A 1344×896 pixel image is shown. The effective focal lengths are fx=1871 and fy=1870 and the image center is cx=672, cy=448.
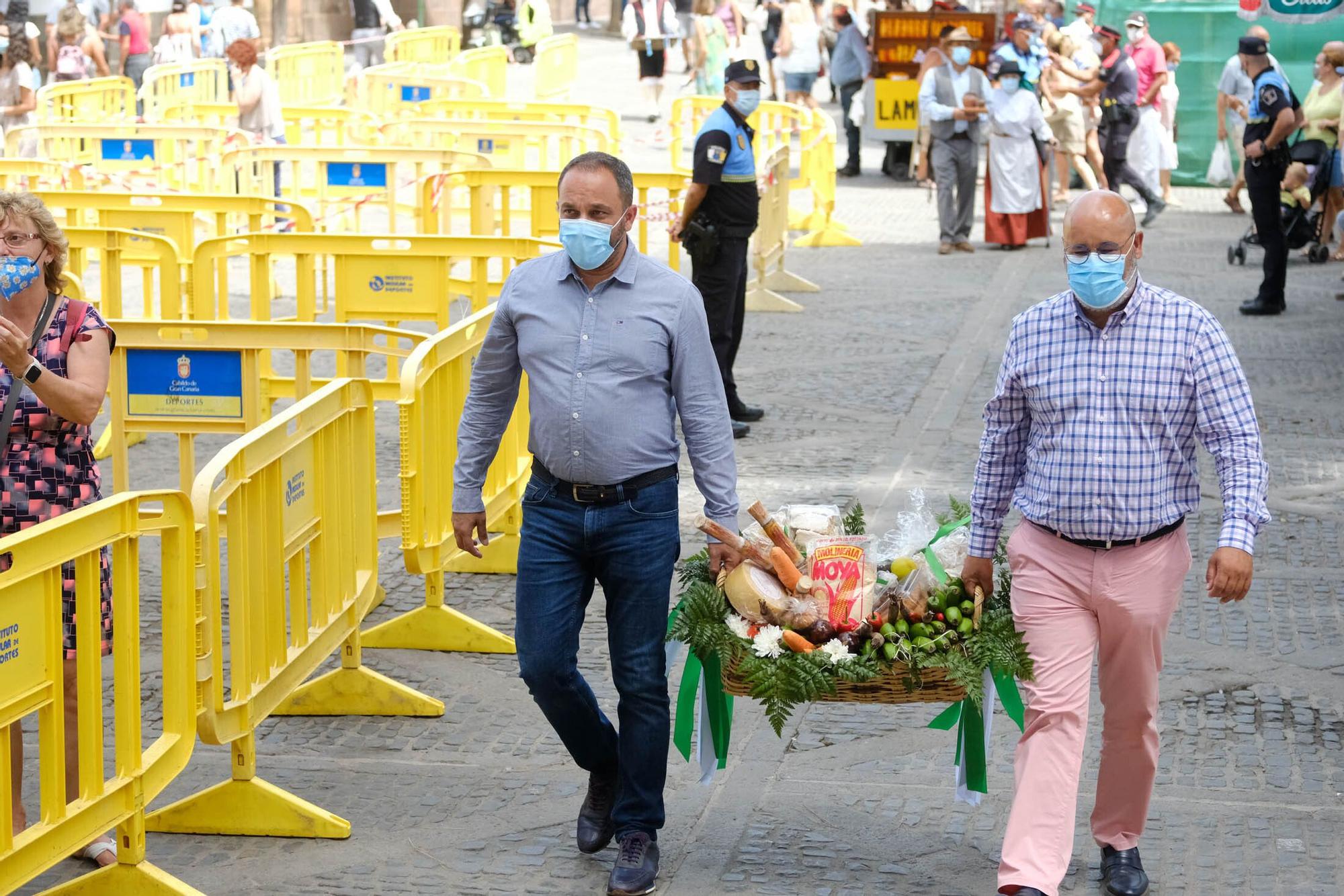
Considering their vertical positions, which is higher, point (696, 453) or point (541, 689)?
point (696, 453)

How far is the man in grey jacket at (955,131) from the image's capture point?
693 inches

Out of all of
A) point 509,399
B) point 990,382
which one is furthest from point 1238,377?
point 990,382

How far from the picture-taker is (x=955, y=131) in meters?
17.7

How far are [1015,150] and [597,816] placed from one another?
13448 millimetres

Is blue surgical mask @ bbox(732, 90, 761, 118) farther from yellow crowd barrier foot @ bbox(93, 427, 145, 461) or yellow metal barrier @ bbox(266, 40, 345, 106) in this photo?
yellow metal barrier @ bbox(266, 40, 345, 106)

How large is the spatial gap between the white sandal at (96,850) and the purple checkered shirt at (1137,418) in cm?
266

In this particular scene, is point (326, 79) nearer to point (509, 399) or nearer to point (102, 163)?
point (102, 163)

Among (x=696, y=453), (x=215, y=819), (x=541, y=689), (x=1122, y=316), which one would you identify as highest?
(x=1122, y=316)

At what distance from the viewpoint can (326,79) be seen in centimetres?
2534

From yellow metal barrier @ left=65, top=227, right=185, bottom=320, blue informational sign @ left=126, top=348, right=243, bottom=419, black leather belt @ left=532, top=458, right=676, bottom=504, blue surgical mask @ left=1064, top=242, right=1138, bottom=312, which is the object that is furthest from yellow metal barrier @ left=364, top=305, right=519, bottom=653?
yellow metal barrier @ left=65, top=227, right=185, bottom=320

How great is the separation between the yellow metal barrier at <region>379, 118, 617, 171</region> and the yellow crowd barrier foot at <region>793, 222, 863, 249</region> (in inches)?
114

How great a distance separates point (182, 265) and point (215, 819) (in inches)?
246

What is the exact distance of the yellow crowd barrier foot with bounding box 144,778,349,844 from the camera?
212 inches

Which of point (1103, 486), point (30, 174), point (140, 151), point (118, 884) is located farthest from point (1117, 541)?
point (140, 151)
